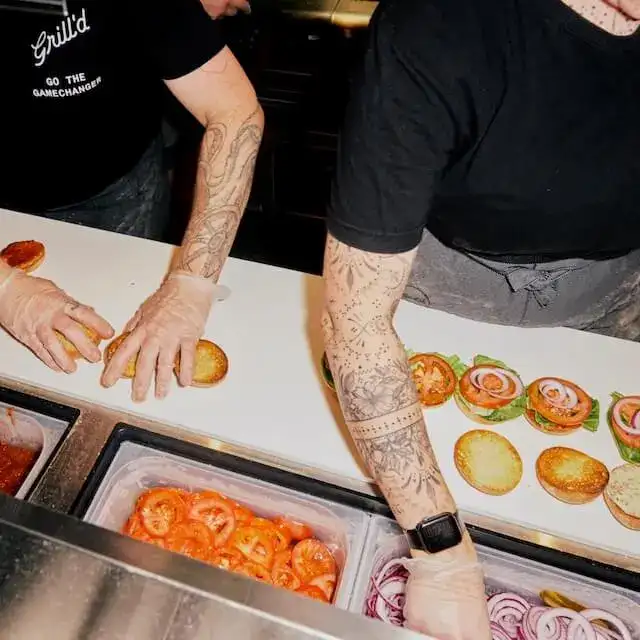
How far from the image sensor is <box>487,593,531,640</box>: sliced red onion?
4.71 ft

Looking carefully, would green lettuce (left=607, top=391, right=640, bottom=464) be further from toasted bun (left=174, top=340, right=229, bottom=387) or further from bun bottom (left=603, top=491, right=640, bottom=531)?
toasted bun (left=174, top=340, right=229, bottom=387)

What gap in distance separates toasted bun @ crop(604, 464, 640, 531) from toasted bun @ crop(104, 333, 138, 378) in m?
1.24

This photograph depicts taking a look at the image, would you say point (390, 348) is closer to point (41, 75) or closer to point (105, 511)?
point (105, 511)

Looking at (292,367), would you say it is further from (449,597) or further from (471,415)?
(449,597)

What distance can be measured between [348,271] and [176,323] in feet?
2.34

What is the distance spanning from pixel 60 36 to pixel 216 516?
4.99ft

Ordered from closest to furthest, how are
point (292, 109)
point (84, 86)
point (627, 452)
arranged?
point (627, 452) → point (84, 86) → point (292, 109)

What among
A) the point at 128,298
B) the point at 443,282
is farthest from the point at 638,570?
the point at 128,298

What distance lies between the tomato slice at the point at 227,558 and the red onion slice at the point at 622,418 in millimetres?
1009

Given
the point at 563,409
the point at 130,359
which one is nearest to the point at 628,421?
the point at 563,409

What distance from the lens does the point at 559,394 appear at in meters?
1.69

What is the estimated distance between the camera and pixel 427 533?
1.30m

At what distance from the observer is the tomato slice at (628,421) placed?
5.31ft

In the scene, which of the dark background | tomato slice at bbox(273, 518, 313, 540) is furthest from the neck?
the dark background
